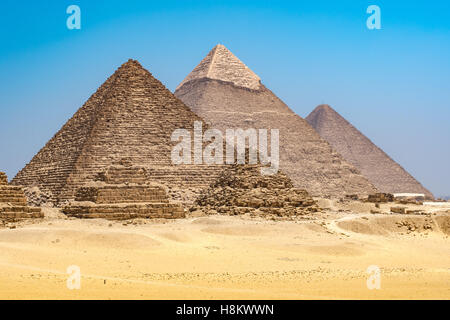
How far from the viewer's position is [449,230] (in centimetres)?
3122

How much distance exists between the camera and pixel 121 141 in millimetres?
49094

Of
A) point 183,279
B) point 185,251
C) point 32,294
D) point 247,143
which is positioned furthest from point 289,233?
point 247,143

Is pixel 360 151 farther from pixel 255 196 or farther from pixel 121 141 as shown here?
pixel 255 196

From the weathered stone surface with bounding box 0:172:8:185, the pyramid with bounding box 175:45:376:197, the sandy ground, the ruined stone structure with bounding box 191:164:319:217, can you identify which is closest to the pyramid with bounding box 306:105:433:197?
the pyramid with bounding box 175:45:376:197

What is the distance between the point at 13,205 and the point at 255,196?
37.2 ft

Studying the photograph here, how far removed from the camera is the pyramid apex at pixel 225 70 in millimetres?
81375

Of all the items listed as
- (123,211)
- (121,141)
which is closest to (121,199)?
(123,211)

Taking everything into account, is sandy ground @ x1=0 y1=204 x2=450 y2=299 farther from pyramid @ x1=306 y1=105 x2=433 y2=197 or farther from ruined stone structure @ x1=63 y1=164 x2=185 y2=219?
pyramid @ x1=306 y1=105 x2=433 y2=197

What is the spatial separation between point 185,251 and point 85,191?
10.6m

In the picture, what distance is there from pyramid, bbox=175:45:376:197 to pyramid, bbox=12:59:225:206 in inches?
1028

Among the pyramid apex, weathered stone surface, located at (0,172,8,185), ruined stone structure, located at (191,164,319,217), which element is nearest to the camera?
weathered stone surface, located at (0,172,8,185)

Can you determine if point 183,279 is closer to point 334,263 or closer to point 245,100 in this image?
point 334,263

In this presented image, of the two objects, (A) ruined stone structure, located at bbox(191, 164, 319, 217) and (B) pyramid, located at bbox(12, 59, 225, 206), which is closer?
(A) ruined stone structure, located at bbox(191, 164, 319, 217)

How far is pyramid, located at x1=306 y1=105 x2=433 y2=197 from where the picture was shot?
10169cm
